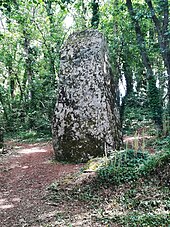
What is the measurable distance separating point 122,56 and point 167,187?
9293mm

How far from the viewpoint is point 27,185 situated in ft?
18.7

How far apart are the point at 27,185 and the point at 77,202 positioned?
1.55 metres

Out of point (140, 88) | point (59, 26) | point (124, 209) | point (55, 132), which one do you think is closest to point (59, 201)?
point (124, 209)

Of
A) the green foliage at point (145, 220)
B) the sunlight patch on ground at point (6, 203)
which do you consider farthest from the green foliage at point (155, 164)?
the sunlight patch on ground at point (6, 203)

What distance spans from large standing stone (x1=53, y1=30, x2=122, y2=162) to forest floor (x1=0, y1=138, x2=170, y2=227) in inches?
37.7

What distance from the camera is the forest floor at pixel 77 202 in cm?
381

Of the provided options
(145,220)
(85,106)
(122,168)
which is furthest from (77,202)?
(85,106)

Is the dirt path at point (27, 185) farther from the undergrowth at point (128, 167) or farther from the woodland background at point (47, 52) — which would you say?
the woodland background at point (47, 52)

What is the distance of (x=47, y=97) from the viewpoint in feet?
45.4

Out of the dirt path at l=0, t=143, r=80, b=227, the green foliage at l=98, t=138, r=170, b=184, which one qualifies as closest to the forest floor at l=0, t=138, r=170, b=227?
the dirt path at l=0, t=143, r=80, b=227

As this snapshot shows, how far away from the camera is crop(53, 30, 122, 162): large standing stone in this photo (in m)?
7.03

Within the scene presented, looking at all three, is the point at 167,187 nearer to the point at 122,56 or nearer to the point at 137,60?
the point at 122,56

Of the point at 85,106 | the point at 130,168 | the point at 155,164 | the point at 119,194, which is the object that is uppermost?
the point at 85,106

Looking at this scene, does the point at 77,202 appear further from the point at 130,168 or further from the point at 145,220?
the point at 145,220
